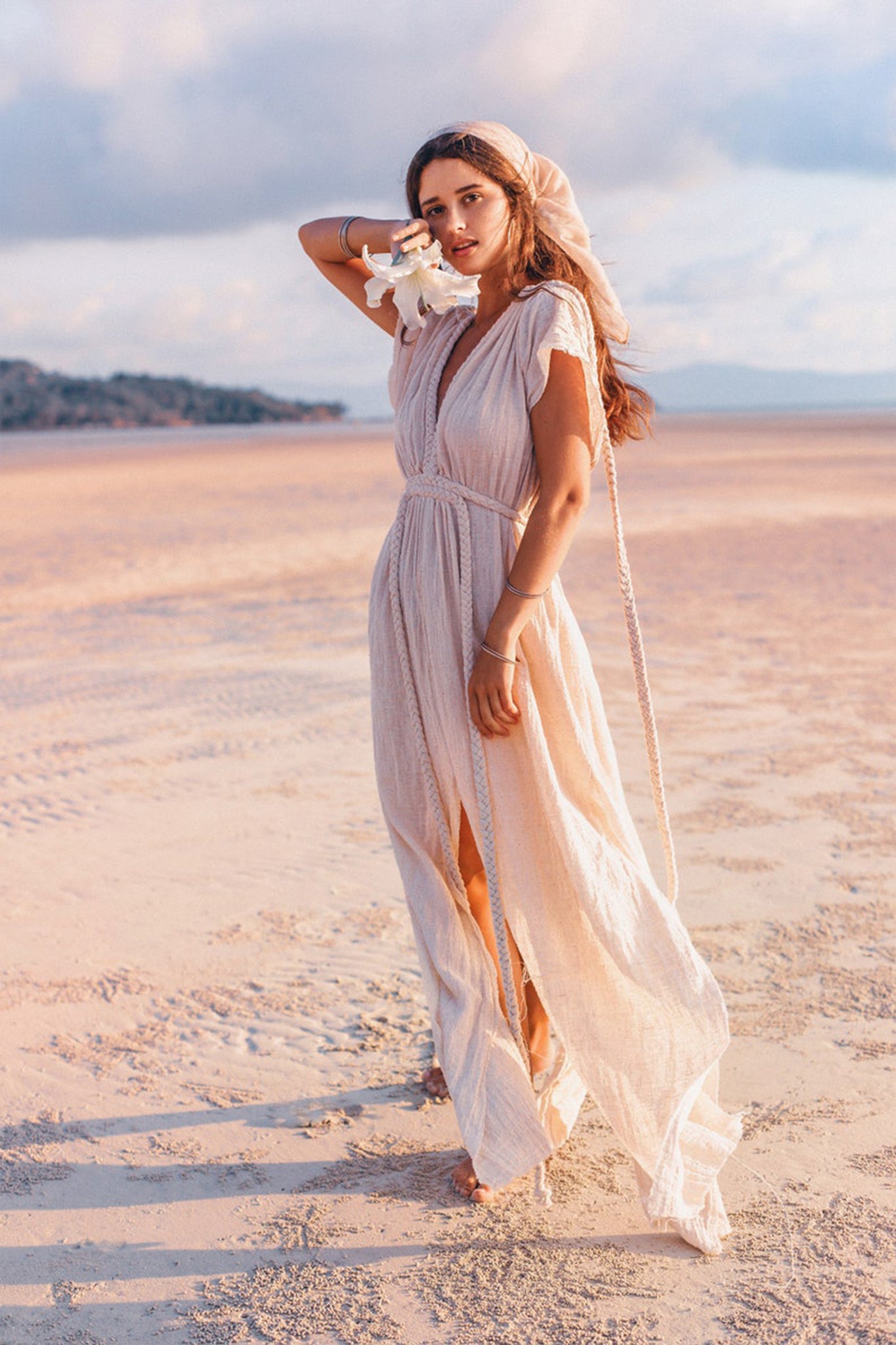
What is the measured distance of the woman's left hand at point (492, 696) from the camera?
2.62 metres

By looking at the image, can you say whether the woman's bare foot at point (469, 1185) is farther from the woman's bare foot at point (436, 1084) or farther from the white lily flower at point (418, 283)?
the white lily flower at point (418, 283)

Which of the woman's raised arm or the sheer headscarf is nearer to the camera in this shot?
the sheer headscarf

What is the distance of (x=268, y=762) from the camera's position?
19.3 ft

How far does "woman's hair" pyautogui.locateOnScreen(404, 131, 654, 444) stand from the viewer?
262 cm

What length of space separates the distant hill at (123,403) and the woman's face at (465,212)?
8803 centimetres

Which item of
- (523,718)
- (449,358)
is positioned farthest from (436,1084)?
(449,358)

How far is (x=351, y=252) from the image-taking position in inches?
123

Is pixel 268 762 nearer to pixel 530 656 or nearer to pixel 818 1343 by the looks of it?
pixel 530 656

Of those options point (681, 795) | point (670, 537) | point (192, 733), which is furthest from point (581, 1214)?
point (670, 537)

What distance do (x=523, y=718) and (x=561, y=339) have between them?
0.78 m

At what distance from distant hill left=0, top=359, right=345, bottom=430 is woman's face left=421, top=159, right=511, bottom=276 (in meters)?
88.0

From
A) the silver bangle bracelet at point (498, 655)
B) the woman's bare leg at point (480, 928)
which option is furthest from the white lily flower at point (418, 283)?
the woman's bare leg at point (480, 928)

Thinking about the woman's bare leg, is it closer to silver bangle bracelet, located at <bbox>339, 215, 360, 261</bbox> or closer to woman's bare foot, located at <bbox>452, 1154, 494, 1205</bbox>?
woman's bare foot, located at <bbox>452, 1154, 494, 1205</bbox>

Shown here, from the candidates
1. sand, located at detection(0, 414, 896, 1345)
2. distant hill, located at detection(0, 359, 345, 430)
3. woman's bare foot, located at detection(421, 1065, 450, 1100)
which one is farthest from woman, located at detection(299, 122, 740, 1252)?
distant hill, located at detection(0, 359, 345, 430)
